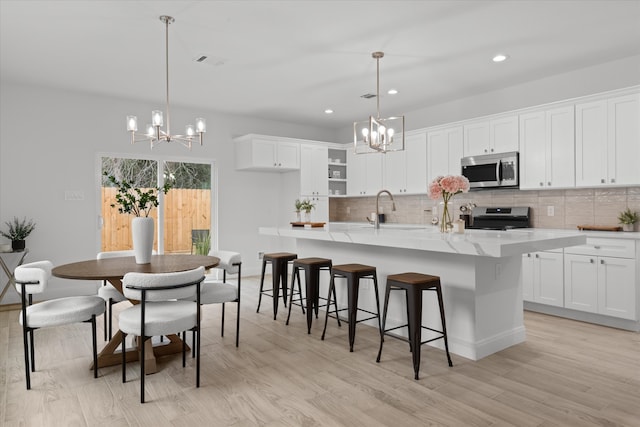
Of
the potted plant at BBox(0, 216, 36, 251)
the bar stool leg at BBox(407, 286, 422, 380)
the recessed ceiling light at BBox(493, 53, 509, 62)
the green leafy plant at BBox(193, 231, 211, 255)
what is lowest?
the bar stool leg at BBox(407, 286, 422, 380)

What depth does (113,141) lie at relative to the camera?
19.2 feet

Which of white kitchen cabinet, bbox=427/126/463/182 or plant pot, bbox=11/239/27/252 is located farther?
white kitchen cabinet, bbox=427/126/463/182

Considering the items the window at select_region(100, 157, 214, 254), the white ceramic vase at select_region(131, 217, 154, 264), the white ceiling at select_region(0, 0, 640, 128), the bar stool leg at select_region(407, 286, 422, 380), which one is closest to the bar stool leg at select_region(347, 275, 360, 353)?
the bar stool leg at select_region(407, 286, 422, 380)

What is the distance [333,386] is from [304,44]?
308 centimetres

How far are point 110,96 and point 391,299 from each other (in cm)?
469

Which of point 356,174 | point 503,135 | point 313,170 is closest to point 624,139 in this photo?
point 503,135

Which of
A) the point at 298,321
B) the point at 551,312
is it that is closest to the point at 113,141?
the point at 298,321

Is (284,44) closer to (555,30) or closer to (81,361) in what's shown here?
(555,30)

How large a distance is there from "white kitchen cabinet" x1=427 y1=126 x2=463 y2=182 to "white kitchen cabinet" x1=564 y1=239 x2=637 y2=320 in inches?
76.7

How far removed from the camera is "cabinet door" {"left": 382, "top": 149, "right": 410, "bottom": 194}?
21.7 ft

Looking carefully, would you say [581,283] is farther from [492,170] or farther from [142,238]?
[142,238]

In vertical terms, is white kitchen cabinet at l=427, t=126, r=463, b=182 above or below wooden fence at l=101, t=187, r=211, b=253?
above

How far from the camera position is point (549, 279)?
15.1 feet

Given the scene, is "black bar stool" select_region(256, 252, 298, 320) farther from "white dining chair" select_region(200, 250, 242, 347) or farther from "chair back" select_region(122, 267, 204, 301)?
"chair back" select_region(122, 267, 204, 301)
